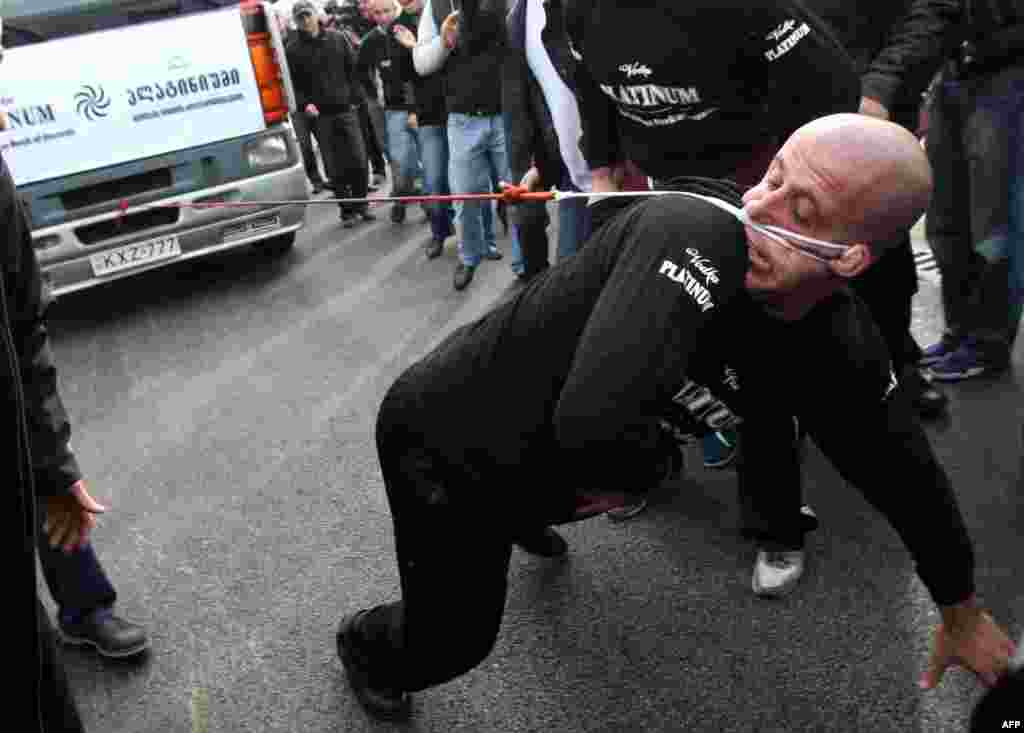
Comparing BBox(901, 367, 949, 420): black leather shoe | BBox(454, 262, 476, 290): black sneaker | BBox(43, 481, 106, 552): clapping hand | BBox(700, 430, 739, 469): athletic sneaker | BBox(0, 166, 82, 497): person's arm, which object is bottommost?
BBox(454, 262, 476, 290): black sneaker

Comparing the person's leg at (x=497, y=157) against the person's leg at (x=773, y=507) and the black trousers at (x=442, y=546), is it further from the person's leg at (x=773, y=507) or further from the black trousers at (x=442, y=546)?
the black trousers at (x=442, y=546)

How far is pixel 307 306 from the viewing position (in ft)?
18.2

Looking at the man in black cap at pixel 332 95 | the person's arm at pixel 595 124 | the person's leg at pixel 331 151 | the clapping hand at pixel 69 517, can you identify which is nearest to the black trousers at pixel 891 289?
the person's arm at pixel 595 124

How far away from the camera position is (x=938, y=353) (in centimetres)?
354

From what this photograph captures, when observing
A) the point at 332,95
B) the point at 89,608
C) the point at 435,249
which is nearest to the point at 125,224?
the point at 435,249

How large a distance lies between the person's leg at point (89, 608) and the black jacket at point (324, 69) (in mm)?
5808

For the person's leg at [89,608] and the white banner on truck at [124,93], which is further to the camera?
the white banner on truck at [124,93]

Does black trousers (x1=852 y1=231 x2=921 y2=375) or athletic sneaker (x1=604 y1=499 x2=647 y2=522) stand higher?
black trousers (x1=852 y1=231 x2=921 y2=375)

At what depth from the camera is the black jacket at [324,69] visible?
25.0 ft

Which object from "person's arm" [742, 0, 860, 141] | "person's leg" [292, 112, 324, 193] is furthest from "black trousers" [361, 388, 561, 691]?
"person's leg" [292, 112, 324, 193]

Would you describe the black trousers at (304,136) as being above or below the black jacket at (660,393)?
below

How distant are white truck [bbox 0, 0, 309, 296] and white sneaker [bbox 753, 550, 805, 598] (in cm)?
400

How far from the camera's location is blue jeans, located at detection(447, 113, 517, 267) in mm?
5359

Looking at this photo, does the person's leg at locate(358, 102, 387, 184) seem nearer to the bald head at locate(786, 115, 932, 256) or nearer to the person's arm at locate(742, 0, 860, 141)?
the person's arm at locate(742, 0, 860, 141)
